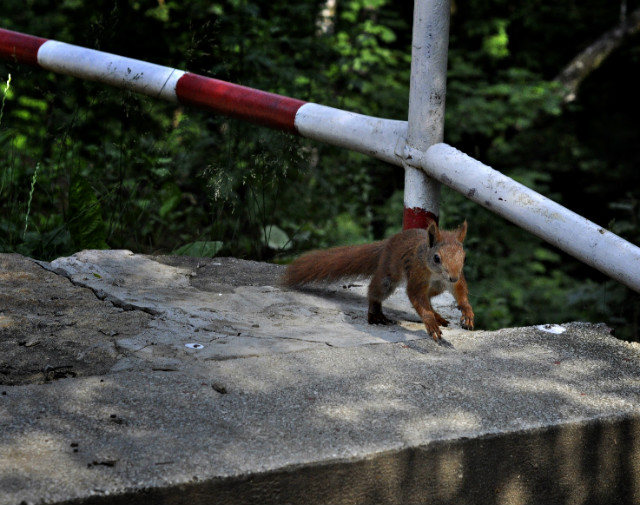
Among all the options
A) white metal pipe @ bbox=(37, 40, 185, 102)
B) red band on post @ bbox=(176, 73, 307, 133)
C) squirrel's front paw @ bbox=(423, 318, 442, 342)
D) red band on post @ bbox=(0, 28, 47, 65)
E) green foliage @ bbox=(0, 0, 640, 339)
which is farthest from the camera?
red band on post @ bbox=(0, 28, 47, 65)

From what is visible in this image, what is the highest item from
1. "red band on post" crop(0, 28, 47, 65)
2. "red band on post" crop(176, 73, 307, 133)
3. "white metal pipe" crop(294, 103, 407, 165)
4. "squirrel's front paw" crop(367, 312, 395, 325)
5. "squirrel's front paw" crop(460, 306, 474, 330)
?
"red band on post" crop(0, 28, 47, 65)

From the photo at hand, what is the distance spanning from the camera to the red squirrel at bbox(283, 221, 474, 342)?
2.70 metres

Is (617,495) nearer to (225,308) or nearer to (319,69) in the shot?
(225,308)

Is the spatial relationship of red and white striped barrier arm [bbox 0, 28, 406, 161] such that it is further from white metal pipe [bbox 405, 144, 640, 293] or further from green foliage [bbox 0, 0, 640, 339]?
white metal pipe [bbox 405, 144, 640, 293]

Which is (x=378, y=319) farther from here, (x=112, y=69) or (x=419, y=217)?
(x=112, y=69)

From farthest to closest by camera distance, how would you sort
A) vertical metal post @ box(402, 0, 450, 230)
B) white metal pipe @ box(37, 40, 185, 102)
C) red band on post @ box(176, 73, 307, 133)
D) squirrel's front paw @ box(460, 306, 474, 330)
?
white metal pipe @ box(37, 40, 185, 102) → red band on post @ box(176, 73, 307, 133) → vertical metal post @ box(402, 0, 450, 230) → squirrel's front paw @ box(460, 306, 474, 330)

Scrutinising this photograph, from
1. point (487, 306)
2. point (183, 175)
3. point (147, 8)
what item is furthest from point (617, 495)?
point (147, 8)

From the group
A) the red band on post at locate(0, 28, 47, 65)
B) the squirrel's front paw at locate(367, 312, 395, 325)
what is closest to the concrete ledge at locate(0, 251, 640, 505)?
the squirrel's front paw at locate(367, 312, 395, 325)

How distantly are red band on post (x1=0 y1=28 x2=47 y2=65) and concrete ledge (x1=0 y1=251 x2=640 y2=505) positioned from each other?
169 centimetres

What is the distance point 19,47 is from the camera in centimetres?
419

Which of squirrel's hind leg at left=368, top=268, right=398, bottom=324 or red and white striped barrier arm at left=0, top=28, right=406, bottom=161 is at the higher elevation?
red and white striped barrier arm at left=0, top=28, right=406, bottom=161

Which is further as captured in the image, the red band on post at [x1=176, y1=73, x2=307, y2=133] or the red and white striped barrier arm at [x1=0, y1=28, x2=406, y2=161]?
the red band on post at [x1=176, y1=73, x2=307, y2=133]

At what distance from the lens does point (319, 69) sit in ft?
21.4

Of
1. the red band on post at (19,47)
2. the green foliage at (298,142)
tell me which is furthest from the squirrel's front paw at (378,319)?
the red band on post at (19,47)
